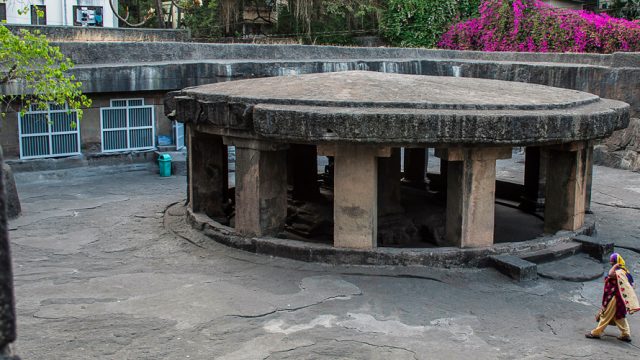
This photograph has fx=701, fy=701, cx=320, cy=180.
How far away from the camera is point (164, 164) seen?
13703mm

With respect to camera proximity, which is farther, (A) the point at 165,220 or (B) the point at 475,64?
(B) the point at 475,64

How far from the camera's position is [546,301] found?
6727 mm

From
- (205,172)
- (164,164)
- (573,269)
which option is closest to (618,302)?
(573,269)

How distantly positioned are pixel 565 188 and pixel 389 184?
2.19 metres

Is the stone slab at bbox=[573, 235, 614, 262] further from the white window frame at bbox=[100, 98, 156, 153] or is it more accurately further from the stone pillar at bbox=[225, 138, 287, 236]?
the white window frame at bbox=[100, 98, 156, 153]

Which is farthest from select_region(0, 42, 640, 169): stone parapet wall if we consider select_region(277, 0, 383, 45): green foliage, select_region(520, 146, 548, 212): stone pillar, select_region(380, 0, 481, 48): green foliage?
select_region(277, 0, 383, 45): green foliage

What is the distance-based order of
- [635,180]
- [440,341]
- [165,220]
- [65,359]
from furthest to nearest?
1. [635,180]
2. [165,220]
3. [440,341]
4. [65,359]

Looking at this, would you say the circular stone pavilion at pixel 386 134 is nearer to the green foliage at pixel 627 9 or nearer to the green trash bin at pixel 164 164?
the green trash bin at pixel 164 164

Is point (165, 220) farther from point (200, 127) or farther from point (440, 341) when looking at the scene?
point (440, 341)

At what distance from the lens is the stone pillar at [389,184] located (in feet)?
30.1

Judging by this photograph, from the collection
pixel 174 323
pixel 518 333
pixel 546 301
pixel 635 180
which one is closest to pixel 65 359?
pixel 174 323

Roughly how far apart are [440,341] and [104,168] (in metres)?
9.84

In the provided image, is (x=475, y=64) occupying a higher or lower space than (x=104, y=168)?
higher

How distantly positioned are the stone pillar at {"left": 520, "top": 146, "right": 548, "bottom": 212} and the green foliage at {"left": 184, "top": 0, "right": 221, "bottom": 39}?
16030 mm
